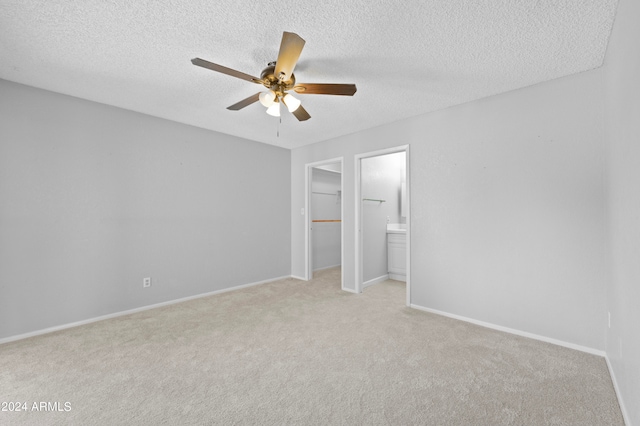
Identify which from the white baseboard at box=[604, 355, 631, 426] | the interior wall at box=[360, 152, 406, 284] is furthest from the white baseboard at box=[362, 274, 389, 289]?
the white baseboard at box=[604, 355, 631, 426]

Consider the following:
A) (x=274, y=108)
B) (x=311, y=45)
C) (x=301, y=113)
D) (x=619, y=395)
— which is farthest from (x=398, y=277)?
(x=311, y=45)

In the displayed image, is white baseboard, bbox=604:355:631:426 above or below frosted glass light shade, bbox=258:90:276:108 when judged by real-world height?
below

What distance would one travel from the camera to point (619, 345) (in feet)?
5.75

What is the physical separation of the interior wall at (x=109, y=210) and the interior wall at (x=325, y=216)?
1566 millimetres

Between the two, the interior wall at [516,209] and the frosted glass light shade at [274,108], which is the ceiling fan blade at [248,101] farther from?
the interior wall at [516,209]

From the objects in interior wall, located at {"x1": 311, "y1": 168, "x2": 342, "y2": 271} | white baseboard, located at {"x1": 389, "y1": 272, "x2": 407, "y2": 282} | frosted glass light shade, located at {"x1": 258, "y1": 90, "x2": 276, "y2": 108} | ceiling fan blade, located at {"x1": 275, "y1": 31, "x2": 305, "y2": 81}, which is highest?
ceiling fan blade, located at {"x1": 275, "y1": 31, "x2": 305, "y2": 81}

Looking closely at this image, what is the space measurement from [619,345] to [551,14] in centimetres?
211

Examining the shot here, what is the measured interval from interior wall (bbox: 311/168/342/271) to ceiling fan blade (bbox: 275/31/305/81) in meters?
3.79

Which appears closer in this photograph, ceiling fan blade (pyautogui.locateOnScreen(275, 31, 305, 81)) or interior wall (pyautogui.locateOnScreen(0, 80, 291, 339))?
ceiling fan blade (pyautogui.locateOnScreen(275, 31, 305, 81))

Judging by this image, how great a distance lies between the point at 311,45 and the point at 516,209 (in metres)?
2.40

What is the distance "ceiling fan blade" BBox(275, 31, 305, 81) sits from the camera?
162 centimetres

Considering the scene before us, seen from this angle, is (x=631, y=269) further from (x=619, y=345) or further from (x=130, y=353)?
(x=130, y=353)

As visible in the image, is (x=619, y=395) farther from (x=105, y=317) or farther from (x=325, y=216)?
(x=325, y=216)

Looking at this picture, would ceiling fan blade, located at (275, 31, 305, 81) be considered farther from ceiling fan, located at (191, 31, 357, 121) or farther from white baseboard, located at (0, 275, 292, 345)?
white baseboard, located at (0, 275, 292, 345)
